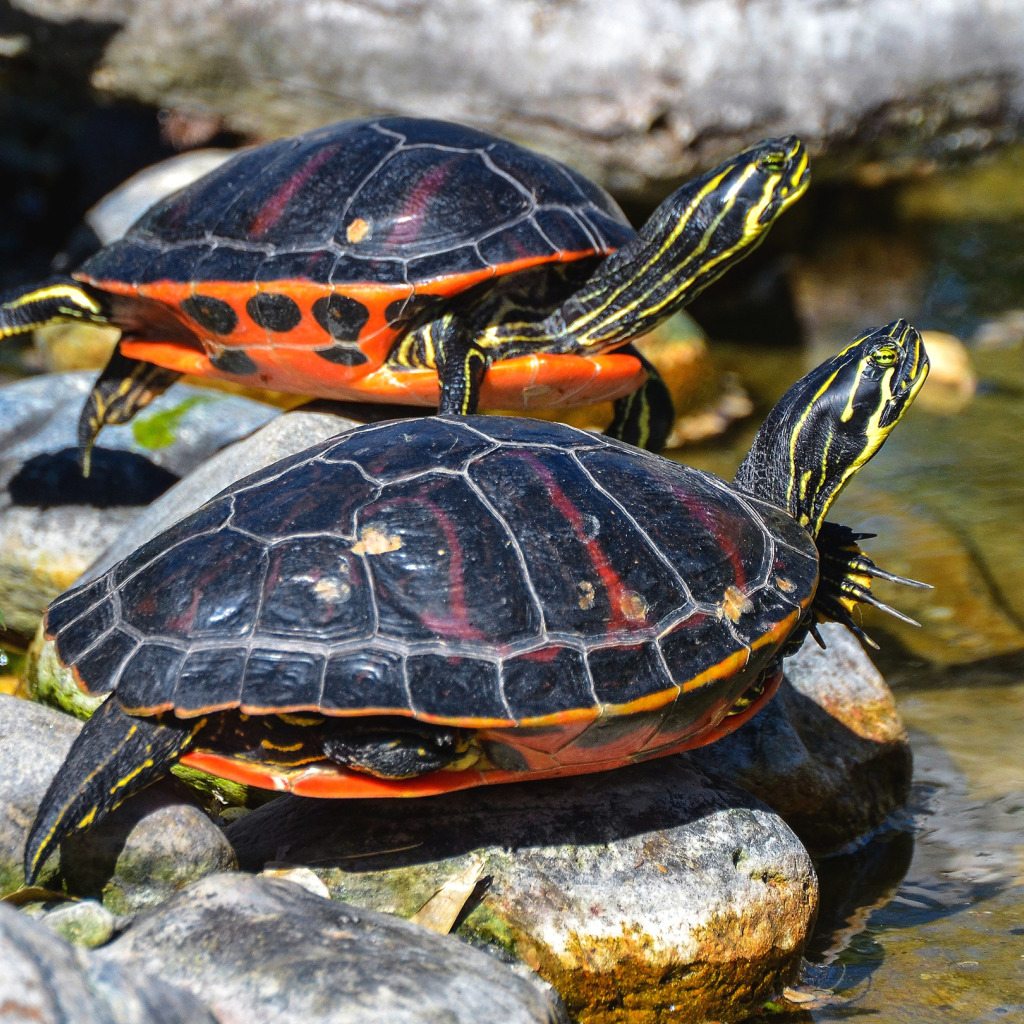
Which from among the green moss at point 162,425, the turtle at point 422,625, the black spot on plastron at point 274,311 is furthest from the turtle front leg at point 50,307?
the turtle at point 422,625

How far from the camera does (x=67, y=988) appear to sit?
1777 millimetres

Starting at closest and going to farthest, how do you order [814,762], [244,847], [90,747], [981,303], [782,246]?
[90,747] < [244,847] < [814,762] < [981,303] < [782,246]

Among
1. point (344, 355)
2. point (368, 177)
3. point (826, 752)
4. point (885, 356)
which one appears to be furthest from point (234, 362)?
point (826, 752)

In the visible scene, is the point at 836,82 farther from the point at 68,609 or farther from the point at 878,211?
the point at 68,609

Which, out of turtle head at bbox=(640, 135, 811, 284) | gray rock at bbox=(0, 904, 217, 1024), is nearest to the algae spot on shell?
gray rock at bbox=(0, 904, 217, 1024)

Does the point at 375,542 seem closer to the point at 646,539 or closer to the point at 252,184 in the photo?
the point at 646,539

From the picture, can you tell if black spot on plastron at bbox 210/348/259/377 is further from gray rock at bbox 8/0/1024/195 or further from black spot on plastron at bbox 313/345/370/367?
gray rock at bbox 8/0/1024/195

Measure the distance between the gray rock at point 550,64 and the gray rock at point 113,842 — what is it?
6.18 m

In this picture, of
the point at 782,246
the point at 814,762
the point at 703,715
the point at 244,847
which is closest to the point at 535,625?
the point at 703,715

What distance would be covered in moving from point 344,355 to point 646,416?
1539mm

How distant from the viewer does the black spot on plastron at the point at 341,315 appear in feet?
13.1

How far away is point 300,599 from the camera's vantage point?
104 inches

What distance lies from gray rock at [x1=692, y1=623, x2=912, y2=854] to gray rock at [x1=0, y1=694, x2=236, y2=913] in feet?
5.17

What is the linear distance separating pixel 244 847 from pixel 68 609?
81cm
